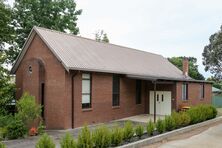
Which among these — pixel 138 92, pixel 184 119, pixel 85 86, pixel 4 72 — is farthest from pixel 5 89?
pixel 184 119

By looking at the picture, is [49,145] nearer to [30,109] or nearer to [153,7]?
[30,109]

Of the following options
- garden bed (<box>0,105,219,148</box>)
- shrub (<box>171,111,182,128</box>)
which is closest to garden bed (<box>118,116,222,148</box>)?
garden bed (<box>0,105,219,148</box>)

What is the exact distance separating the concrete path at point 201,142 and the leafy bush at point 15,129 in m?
7.02

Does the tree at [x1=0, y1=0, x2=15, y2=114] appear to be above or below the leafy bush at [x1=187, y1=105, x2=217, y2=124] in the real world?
above

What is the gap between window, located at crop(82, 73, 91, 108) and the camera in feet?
56.1

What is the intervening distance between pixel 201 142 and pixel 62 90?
797cm

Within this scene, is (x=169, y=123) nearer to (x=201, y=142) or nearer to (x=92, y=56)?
(x=201, y=142)

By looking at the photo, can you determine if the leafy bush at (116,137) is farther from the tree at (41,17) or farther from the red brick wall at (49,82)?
the tree at (41,17)

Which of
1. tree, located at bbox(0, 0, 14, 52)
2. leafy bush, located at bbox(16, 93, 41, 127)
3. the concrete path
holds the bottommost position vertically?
the concrete path

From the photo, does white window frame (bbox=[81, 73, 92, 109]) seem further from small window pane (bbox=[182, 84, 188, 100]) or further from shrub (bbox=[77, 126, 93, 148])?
small window pane (bbox=[182, 84, 188, 100])

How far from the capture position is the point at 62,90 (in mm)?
15836

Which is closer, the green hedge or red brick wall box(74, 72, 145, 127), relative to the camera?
the green hedge

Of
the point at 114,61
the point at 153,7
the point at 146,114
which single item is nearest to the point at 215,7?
the point at 153,7

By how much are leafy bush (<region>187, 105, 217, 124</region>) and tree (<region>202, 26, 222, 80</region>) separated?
32326mm
